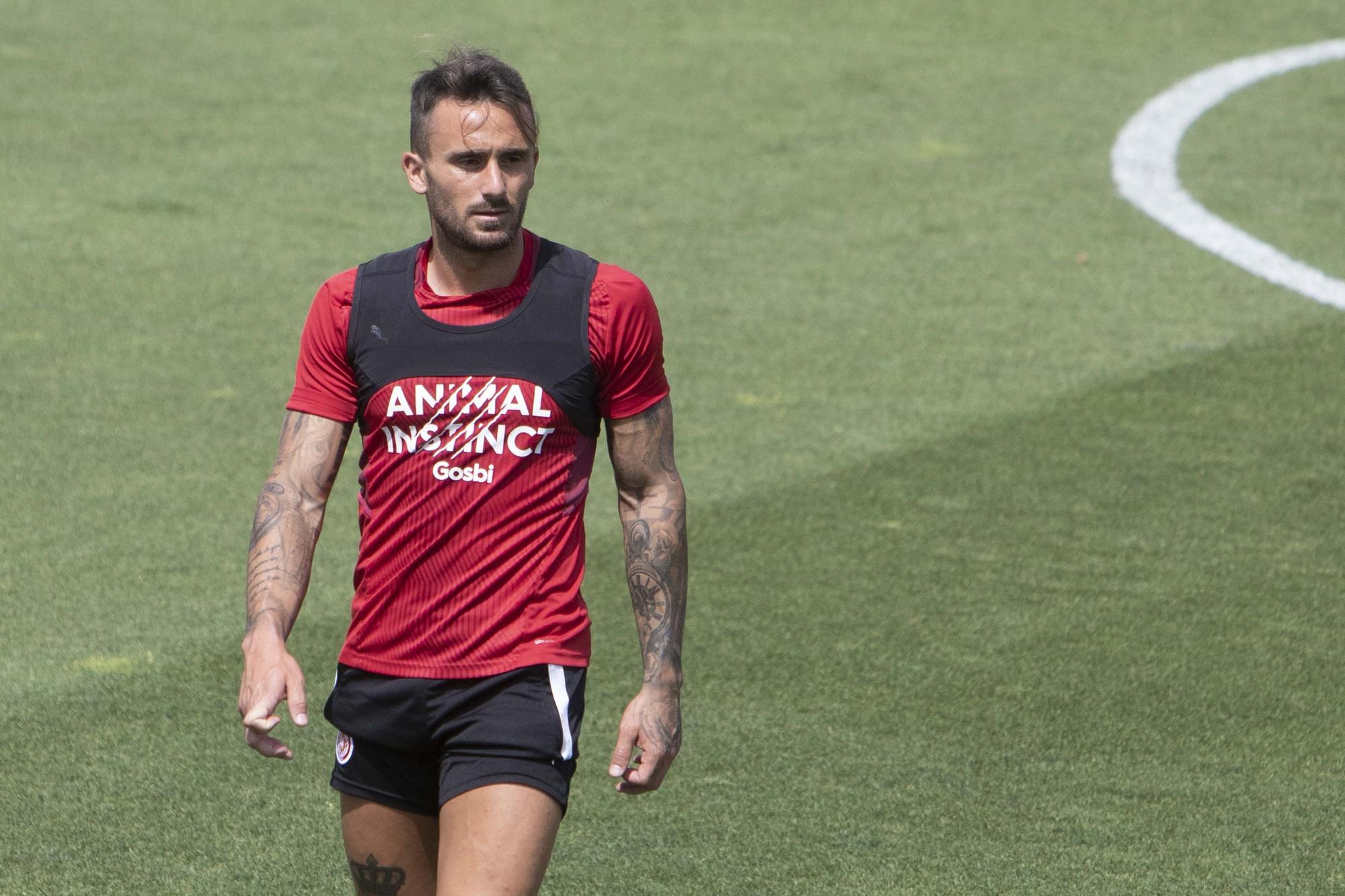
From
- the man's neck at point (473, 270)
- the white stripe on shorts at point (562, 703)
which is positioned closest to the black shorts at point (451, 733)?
the white stripe on shorts at point (562, 703)

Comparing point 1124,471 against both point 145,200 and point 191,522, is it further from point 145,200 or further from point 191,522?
point 145,200

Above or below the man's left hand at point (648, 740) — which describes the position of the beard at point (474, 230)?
above

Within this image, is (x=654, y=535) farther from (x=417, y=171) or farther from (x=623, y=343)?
(x=417, y=171)

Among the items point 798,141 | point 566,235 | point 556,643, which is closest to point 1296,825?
point 556,643

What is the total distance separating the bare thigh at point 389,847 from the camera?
13.3 ft

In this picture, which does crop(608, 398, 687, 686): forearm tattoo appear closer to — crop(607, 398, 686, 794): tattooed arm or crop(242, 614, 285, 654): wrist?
crop(607, 398, 686, 794): tattooed arm

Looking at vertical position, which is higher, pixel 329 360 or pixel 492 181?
pixel 492 181

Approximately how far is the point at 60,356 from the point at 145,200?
8.39 ft

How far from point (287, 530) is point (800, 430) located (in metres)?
5.31

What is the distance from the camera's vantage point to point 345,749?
4.09m

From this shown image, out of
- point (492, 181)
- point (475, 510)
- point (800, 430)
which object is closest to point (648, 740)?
point (475, 510)

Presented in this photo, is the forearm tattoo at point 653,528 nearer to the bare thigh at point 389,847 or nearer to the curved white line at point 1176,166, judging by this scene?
the bare thigh at point 389,847

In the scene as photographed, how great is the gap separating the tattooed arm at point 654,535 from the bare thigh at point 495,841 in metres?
0.27

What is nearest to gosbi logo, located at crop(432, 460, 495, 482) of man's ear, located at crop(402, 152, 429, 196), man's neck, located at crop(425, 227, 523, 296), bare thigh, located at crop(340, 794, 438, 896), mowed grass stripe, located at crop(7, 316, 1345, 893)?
man's neck, located at crop(425, 227, 523, 296)
